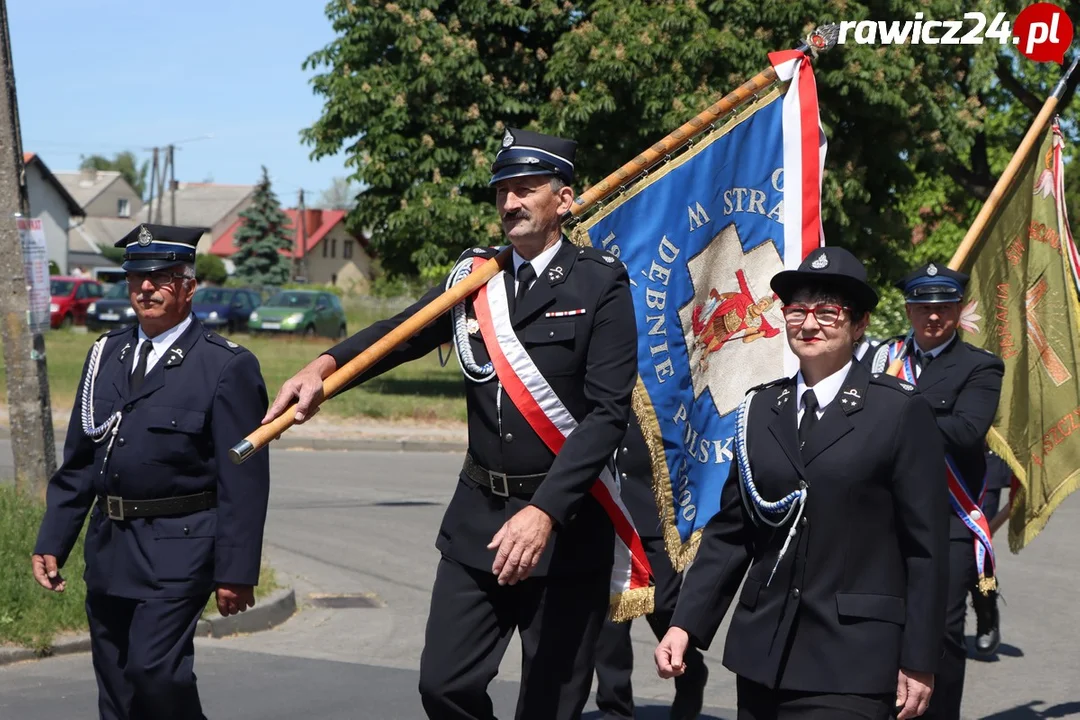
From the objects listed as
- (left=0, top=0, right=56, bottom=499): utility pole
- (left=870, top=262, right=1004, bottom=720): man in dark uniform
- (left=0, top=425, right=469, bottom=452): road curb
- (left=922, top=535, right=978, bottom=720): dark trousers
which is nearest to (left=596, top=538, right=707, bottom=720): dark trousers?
(left=922, top=535, right=978, bottom=720): dark trousers

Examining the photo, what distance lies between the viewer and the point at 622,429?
4.39 metres

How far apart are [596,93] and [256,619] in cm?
1514

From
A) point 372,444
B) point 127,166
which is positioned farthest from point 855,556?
point 127,166

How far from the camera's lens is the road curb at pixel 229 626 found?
24.4ft

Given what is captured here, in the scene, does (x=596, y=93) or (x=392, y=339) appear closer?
(x=392, y=339)

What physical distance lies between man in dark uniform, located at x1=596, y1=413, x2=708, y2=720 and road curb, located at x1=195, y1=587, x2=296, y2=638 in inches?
107

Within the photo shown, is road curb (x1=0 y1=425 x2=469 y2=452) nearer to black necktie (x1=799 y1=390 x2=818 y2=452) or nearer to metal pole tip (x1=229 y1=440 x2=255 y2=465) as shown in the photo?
metal pole tip (x1=229 y1=440 x2=255 y2=465)

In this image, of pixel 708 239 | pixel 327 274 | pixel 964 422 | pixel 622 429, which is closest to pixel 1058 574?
pixel 964 422

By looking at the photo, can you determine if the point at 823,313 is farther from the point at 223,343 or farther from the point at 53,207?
the point at 53,207

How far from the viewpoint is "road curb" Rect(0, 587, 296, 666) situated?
7.44 meters

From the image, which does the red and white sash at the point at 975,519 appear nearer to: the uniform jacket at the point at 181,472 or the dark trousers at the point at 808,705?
the dark trousers at the point at 808,705

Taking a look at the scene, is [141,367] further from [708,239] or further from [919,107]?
[919,107]

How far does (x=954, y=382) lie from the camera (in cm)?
628

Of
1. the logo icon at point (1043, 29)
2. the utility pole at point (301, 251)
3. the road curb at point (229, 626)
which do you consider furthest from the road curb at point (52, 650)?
the utility pole at point (301, 251)
